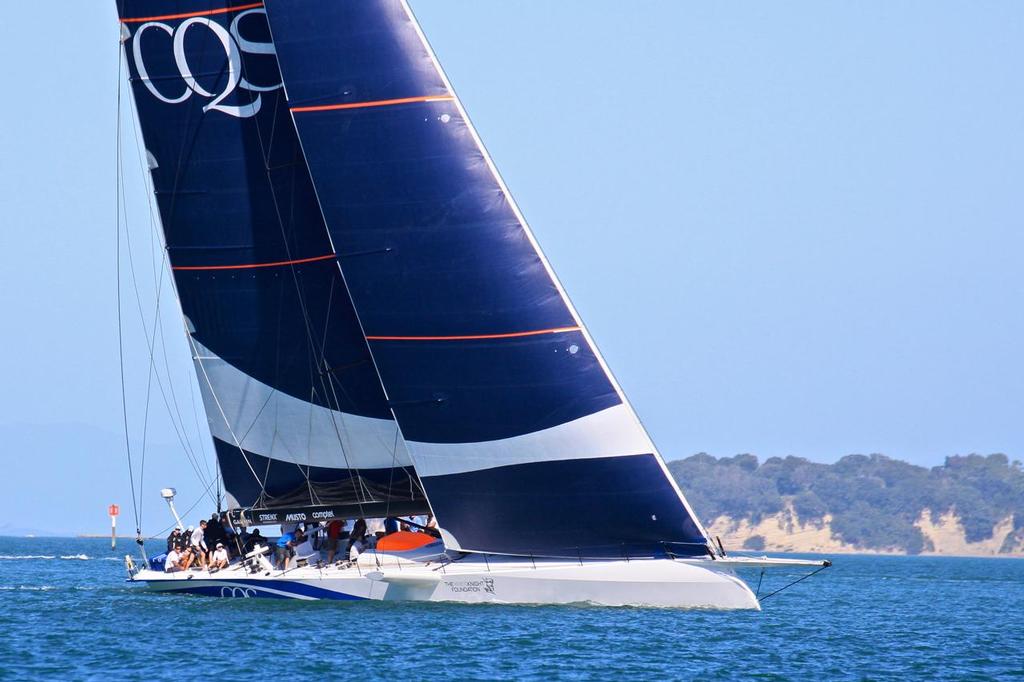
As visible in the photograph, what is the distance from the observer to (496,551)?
101 feet

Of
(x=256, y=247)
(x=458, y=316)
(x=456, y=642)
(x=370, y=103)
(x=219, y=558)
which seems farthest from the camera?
(x=256, y=247)

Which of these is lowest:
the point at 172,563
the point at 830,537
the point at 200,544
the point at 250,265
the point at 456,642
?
the point at 456,642

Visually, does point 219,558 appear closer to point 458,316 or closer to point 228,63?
point 458,316

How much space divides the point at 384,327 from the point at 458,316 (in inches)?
57.6

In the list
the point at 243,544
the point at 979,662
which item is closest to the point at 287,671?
the point at 243,544

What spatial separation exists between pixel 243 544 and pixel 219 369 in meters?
3.52

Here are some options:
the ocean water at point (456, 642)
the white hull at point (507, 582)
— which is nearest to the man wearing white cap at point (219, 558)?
the white hull at point (507, 582)

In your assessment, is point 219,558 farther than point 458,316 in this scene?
Yes

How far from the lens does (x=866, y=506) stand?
180875 mm

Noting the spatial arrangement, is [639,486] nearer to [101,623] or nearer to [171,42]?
[101,623]

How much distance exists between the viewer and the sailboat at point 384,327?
2983 cm

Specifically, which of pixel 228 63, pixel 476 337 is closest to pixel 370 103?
pixel 228 63

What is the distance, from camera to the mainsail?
32.5m

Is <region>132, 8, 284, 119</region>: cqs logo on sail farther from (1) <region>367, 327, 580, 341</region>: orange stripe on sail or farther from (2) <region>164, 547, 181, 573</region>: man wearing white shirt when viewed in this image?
(2) <region>164, 547, 181, 573</region>: man wearing white shirt
